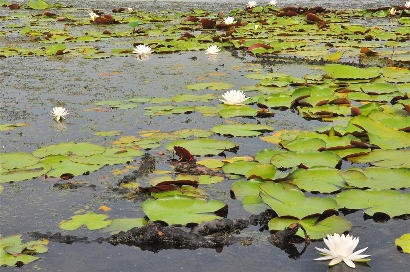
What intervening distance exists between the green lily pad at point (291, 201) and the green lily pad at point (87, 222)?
2.11ft

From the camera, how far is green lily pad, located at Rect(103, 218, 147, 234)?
1.81m

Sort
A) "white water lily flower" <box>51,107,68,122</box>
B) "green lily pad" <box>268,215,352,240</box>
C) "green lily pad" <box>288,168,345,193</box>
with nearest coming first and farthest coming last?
"green lily pad" <box>268,215,352,240</box> < "green lily pad" <box>288,168,345,193</box> < "white water lily flower" <box>51,107,68,122</box>

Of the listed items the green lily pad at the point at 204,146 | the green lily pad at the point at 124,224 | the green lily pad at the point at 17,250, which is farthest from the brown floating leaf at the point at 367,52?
the green lily pad at the point at 17,250

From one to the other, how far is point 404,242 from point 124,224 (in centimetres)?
101

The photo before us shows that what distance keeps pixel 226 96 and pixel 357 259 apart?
201cm

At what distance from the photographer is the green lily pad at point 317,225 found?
1.75 meters

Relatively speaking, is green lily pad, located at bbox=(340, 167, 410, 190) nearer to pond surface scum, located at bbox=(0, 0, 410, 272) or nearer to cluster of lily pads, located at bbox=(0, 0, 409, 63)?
pond surface scum, located at bbox=(0, 0, 410, 272)

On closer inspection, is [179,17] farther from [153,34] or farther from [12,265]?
[12,265]

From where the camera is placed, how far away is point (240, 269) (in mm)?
1554

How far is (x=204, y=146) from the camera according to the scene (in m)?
2.65

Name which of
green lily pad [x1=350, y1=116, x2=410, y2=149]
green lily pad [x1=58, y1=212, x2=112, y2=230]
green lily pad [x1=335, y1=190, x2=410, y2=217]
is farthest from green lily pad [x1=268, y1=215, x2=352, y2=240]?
green lily pad [x1=350, y1=116, x2=410, y2=149]

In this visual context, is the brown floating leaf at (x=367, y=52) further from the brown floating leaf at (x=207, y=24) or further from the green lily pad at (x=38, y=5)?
the green lily pad at (x=38, y=5)

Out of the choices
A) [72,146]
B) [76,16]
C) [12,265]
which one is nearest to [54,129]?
[72,146]

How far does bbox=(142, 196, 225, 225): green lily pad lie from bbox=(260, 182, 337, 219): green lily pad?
8.1 inches
